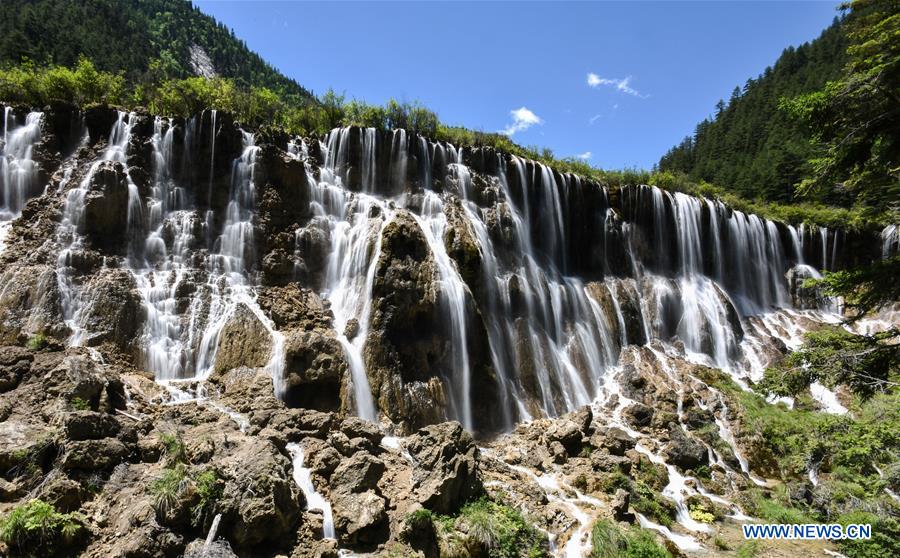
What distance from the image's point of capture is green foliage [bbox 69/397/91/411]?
29.5 feet

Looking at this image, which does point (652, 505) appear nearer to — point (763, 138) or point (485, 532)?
point (485, 532)

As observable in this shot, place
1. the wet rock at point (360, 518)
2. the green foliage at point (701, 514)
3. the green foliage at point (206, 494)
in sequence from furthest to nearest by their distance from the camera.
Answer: the green foliage at point (701, 514)
the wet rock at point (360, 518)
the green foliage at point (206, 494)

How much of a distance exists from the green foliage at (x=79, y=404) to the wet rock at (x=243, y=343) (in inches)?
183

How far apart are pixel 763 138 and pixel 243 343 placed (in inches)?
2945

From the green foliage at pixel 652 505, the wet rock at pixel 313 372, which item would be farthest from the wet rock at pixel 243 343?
the green foliage at pixel 652 505

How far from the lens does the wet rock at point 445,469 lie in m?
9.07

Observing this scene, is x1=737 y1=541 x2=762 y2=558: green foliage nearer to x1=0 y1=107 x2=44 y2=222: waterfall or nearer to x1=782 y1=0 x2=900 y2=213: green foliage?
x1=782 y1=0 x2=900 y2=213: green foliage

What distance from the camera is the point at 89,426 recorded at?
8.02 m

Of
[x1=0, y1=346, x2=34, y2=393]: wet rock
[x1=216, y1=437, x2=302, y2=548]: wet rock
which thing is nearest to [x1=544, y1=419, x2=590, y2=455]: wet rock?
[x1=216, y1=437, x2=302, y2=548]: wet rock

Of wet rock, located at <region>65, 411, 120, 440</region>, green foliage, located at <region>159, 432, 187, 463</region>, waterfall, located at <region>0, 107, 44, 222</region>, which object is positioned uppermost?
waterfall, located at <region>0, 107, 44, 222</region>

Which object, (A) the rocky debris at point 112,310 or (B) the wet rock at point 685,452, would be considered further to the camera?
(B) the wet rock at point 685,452

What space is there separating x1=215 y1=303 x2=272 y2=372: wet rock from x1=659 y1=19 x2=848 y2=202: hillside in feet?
157

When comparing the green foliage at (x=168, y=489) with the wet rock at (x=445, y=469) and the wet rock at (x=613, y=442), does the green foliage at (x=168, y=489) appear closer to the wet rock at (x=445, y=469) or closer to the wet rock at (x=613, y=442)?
the wet rock at (x=445, y=469)

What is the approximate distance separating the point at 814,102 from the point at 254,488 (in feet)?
41.3
